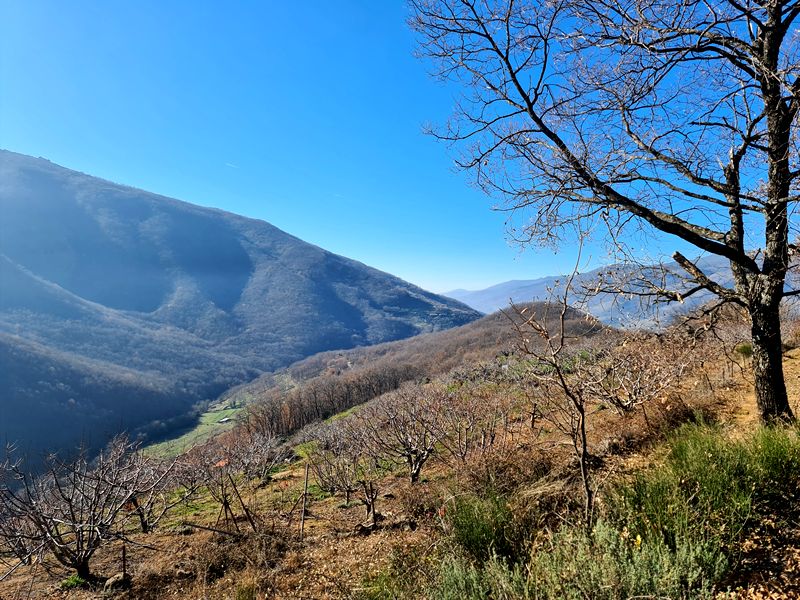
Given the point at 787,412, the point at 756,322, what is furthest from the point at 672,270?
the point at 787,412

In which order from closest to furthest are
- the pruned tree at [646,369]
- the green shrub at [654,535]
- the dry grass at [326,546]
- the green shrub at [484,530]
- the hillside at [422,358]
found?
the green shrub at [654,535], the green shrub at [484,530], the dry grass at [326,546], the pruned tree at [646,369], the hillside at [422,358]

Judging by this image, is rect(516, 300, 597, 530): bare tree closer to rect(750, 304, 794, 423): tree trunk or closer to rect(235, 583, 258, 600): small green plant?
rect(750, 304, 794, 423): tree trunk

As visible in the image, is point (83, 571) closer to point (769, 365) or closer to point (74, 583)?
point (74, 583)

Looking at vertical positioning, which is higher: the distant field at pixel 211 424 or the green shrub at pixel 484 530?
the green shrub at pixel 484 530

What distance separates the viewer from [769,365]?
492 centimetres

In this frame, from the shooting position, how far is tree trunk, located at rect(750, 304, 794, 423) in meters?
4.79

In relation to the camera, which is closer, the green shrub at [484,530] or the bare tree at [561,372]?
the bare tree at [561,372]

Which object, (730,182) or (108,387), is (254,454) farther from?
(108,387)

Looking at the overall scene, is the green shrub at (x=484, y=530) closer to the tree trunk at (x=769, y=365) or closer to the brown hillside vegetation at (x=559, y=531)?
the brown hillside vegetation at (x=559, y=531)

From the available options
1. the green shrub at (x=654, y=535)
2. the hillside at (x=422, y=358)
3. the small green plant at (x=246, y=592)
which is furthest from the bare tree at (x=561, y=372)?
the hillside at (x=422, y=358)

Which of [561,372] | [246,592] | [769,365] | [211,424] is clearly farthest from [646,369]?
[211,424]

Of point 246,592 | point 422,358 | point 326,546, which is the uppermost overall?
point 246,592

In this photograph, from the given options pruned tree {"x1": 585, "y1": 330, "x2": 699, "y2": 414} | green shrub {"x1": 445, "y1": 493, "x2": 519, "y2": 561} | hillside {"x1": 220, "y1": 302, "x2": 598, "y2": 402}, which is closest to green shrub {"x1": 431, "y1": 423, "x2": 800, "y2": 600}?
green shrub {"x1": 445, "y1": 493, "x2": 519, "y2": 561}

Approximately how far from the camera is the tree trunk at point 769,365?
479cm
